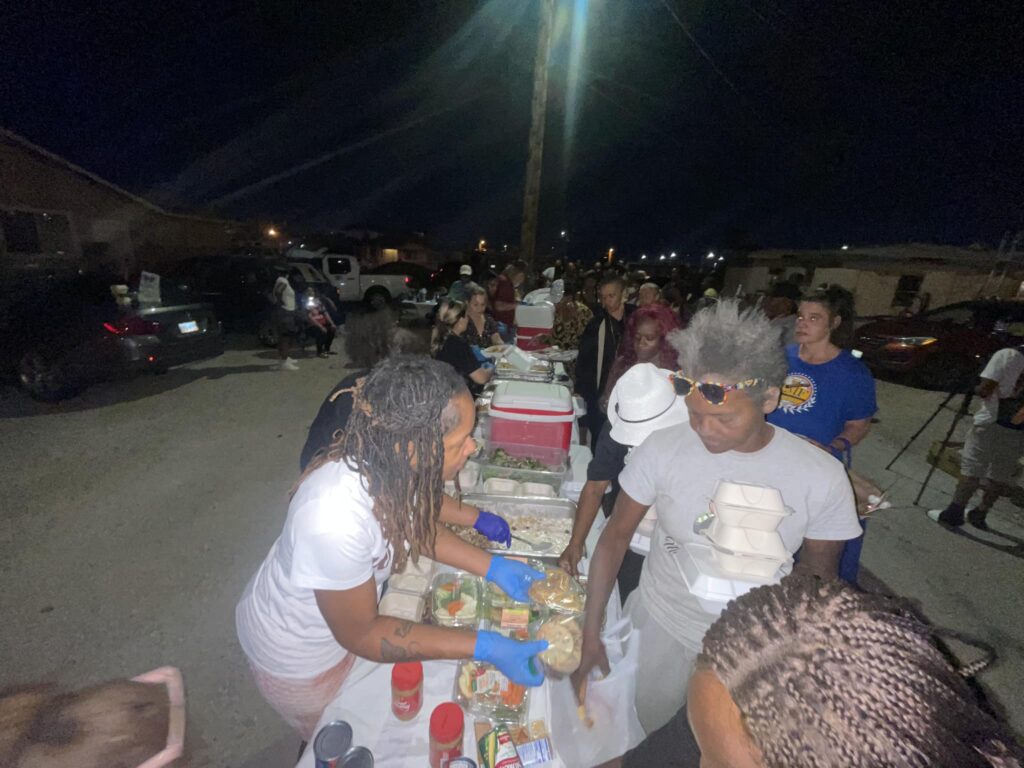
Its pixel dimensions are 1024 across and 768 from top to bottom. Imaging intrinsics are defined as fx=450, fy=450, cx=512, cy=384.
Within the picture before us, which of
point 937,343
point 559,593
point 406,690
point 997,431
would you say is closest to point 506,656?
point 406,690

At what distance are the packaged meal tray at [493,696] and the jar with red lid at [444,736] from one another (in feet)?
0.61

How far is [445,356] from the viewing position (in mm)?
4254

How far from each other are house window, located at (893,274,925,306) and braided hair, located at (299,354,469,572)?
2602cm

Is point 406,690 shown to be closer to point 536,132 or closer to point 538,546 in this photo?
point 538,546

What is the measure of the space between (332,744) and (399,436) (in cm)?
87

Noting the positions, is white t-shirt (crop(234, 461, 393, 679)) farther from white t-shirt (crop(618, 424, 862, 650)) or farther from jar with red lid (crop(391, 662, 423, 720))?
white t-shirt (crop(618, 424, 862, 650))

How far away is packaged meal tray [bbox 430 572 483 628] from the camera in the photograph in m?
1.84

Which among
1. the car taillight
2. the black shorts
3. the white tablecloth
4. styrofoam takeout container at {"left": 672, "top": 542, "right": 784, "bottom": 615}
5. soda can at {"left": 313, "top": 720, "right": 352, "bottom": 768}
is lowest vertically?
the black shorts

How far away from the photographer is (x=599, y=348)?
185 inches

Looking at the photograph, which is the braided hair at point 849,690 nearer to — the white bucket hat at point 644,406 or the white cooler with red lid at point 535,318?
the white bucket hat at point 644,406

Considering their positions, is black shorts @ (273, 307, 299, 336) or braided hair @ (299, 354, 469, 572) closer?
braided hair @ (299, 354, 469, 572)

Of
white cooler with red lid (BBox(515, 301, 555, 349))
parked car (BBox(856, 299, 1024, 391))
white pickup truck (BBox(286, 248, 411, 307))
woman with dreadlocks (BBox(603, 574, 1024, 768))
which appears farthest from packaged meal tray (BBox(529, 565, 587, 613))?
white pickup truck (BBox(286, 248, 411, 307))

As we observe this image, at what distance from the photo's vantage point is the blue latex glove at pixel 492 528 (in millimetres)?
2244

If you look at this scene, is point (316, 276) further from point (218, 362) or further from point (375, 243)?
point (375, 243)
